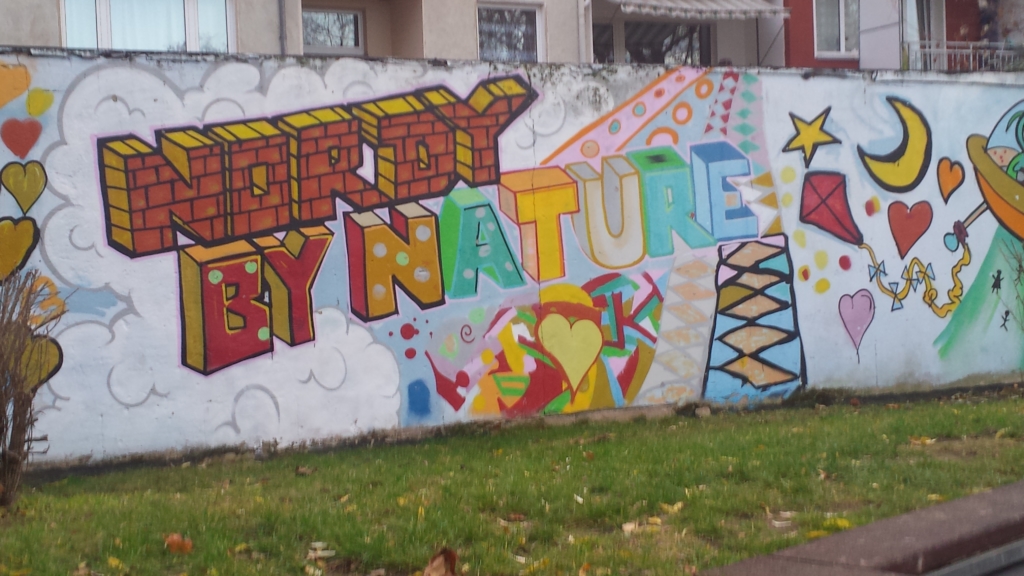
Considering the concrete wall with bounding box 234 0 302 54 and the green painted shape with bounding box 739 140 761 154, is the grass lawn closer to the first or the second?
the green painted shape with bounding box 739 140 761 154

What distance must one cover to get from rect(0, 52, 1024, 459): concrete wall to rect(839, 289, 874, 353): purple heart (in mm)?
26

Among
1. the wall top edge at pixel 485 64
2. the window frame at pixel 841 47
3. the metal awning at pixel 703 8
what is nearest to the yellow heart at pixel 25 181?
the wall top edge at pixel 485 64

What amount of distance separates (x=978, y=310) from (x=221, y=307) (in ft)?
26.2

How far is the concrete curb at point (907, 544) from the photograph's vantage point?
4.41 m

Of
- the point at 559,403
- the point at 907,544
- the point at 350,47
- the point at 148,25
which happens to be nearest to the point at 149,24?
the point at 148,25

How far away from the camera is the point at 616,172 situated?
352 inches

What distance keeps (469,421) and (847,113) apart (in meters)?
5.13

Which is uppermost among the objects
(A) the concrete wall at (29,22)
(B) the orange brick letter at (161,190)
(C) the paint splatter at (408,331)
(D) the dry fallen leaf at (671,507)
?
(A) the concrete wall at (29,22)

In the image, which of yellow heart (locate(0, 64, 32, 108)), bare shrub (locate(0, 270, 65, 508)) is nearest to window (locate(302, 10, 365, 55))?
yellow heart (locate(0, 64, 32, 108))

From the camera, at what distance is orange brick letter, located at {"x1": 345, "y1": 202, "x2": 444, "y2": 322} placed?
8.05 meters

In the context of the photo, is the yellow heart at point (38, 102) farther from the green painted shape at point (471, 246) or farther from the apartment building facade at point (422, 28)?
the apartment building facade at point (422, 28)

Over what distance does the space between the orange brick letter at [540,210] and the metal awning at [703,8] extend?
18.8 ft

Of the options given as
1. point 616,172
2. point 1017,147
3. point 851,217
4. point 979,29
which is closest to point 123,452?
point 616,172

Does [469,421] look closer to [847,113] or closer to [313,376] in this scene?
[313,376]
